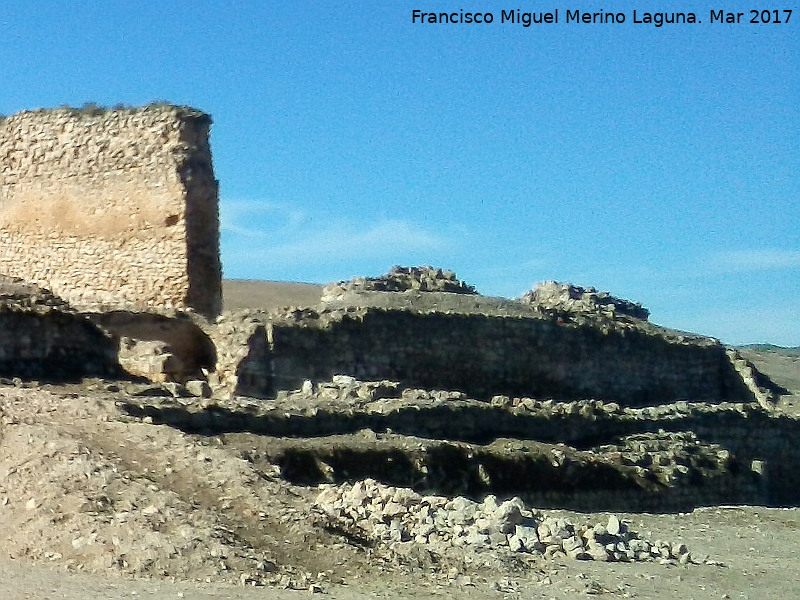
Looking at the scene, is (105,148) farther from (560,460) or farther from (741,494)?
(741,494)

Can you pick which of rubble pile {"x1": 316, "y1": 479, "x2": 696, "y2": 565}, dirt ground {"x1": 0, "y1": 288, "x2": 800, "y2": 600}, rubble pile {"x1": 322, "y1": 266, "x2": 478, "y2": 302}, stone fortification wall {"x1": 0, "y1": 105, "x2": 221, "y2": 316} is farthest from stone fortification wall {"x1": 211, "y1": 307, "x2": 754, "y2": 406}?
rubble pile {"x1": 316, "y1": 479, "x2": 696, "y2": 565}

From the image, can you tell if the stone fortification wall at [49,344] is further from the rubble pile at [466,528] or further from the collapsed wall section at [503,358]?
the rubble pile at [466,528]

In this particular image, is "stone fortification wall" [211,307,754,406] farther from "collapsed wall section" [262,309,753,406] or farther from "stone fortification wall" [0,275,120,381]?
"stone fortification wall" [0,275,120,381]

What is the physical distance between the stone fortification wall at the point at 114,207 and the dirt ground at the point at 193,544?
684 cm

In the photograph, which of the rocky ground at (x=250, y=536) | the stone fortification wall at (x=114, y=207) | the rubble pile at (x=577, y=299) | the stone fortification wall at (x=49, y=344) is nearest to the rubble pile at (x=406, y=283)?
the rubble pile at (x=577, y=299)

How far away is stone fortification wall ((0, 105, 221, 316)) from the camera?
17188 mm

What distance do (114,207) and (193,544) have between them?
A: 10.7 meters

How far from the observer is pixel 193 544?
7.76 metres

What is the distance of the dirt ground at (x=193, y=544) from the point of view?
7.46m

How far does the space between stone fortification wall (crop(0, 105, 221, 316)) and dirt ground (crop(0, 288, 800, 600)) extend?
22.5ft

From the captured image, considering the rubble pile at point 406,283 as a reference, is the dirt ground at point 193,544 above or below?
below

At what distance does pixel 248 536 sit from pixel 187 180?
31.7ft

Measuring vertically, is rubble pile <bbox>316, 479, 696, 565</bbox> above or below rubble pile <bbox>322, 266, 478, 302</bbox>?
below

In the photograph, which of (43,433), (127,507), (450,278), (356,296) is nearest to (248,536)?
(127,507)
